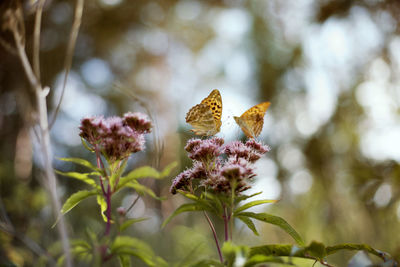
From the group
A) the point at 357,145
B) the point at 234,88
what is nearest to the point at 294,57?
the point at 234,88

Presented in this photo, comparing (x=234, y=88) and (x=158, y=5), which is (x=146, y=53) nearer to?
(x=158, y=5)

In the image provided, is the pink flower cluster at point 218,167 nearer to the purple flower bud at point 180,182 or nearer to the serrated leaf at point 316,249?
the purple flower bud at point 180,182

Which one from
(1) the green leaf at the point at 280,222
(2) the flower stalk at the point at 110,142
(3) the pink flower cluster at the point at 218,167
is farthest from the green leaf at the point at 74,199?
(1) the green leaf at the point at 280,222

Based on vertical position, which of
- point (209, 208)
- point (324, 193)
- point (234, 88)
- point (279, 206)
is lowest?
point (279, 206)

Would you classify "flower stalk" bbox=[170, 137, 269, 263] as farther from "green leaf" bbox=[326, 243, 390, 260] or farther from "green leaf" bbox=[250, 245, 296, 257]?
"green leaf" bbox=[326, 243, 390, 260]

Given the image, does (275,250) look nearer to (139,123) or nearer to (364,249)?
(364,249)
